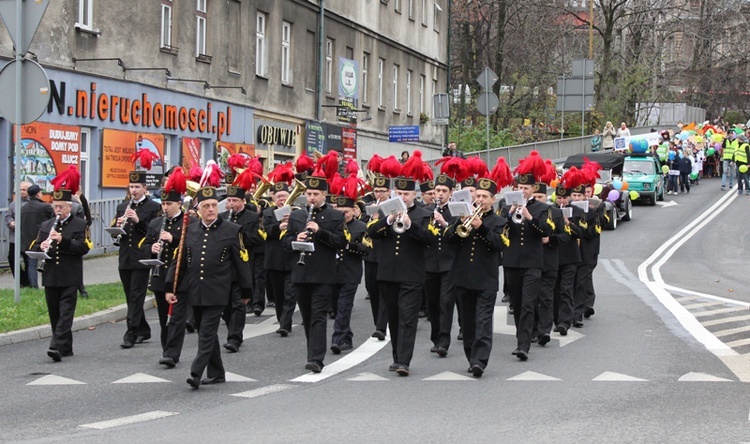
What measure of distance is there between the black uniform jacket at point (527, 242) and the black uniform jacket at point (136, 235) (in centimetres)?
399

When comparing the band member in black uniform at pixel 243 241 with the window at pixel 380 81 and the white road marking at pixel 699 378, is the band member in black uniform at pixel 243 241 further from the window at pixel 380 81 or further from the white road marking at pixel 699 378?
the window at pixel 380 81

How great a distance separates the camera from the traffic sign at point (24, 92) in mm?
15750

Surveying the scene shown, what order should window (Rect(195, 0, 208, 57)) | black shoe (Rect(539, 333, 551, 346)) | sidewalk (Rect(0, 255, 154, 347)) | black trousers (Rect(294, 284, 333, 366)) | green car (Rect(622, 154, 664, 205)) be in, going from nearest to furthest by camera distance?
black trousers (Rect(294, 284, 333, 366)) < black shoe (Rect(539, 333, 551, 346)) < sidewalk (Rect(0, 255, 154, 347)) < window (Rect(195, 0, 208, 57)) < green car (Rect(622, 154, 664, 205))

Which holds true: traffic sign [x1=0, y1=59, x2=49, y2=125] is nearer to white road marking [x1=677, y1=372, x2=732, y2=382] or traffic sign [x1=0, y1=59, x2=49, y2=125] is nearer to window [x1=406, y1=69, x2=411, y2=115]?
white road marking [x1=677, y1=372, x2=732, y2=382]

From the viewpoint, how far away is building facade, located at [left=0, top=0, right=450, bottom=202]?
2484cm

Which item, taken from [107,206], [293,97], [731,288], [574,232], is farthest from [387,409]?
[293,97]

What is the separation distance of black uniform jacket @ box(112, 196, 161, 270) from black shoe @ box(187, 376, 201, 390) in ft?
10.9

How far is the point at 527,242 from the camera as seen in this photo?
13734 millimetres

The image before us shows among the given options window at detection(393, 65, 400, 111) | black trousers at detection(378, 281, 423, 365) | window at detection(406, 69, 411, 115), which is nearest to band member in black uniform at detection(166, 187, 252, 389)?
black trousers at detection(378, 281, 423, 365)

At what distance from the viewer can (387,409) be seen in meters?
10.1

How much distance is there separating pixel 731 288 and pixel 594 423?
1341 centimetres

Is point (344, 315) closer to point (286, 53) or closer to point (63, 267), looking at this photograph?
point (63, 267)

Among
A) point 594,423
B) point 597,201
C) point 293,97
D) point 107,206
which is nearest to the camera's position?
point 594,423

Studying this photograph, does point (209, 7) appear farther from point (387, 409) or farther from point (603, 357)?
point (387, 409)
